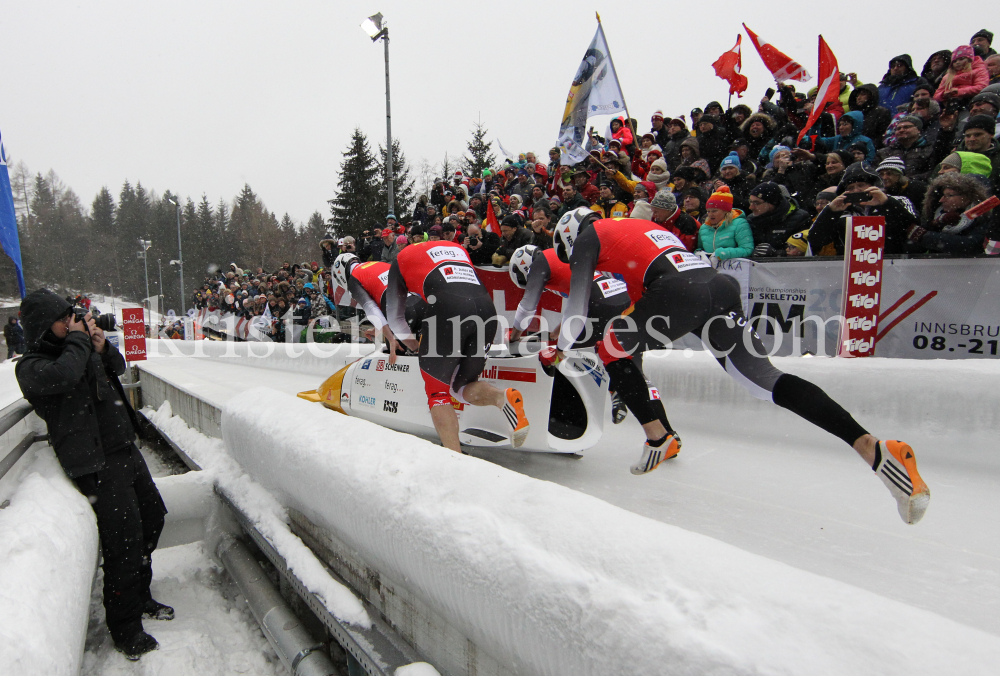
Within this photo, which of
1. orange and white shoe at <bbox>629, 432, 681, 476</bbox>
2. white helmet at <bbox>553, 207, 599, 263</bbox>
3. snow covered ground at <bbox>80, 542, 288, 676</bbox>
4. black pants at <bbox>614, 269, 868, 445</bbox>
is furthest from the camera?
white helmet at <bbox>553, 207, 599, 263</bbox>

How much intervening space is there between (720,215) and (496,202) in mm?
3799

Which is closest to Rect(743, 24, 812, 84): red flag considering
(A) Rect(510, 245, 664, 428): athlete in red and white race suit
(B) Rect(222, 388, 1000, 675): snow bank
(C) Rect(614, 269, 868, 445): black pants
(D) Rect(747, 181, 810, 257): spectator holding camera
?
(D) Rect(747, 181, 810, 257): spectator holding camera

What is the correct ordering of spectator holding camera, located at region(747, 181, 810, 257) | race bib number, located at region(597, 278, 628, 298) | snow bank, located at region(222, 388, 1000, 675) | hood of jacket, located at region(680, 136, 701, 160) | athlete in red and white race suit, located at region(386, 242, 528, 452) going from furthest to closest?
hood of jacket, located at region(680, 136, 701, 160), spectator holding camera, located at region(747, 181, 810, 257), race bib number, located at region(597, 278, 628, 298), athlete in red and white race suit, located at region(386, 242, 528, 452), snow bank, located at region(222, 388, 1000, 675)

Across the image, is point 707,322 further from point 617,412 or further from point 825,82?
point 825,82

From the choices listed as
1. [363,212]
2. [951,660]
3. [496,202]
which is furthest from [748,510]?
[363,212]

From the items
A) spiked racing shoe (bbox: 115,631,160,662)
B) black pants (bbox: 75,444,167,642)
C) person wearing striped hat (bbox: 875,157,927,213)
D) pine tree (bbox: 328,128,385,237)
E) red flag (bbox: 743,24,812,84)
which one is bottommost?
spiked racing shoe (bbox: 115,631,160,662)

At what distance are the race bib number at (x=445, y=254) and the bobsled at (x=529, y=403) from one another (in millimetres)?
535

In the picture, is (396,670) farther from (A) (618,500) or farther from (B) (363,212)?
(B) (363,212)

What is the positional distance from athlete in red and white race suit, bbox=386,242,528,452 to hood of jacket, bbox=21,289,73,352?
1.43 m

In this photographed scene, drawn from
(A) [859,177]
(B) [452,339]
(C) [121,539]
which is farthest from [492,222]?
(C) [121,539]

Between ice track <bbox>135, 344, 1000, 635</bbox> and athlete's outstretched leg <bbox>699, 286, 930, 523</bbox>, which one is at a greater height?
athlete's outstretched leg <bbox>699, 286, 930, 523</bbox>

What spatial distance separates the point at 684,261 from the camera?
8.13ft

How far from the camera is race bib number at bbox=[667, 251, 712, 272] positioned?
2451 millimetres

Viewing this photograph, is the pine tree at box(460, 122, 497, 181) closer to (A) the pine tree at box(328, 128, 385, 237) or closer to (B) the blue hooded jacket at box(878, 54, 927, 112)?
(A) the pine tree at box(328, 128, 385, 237)
